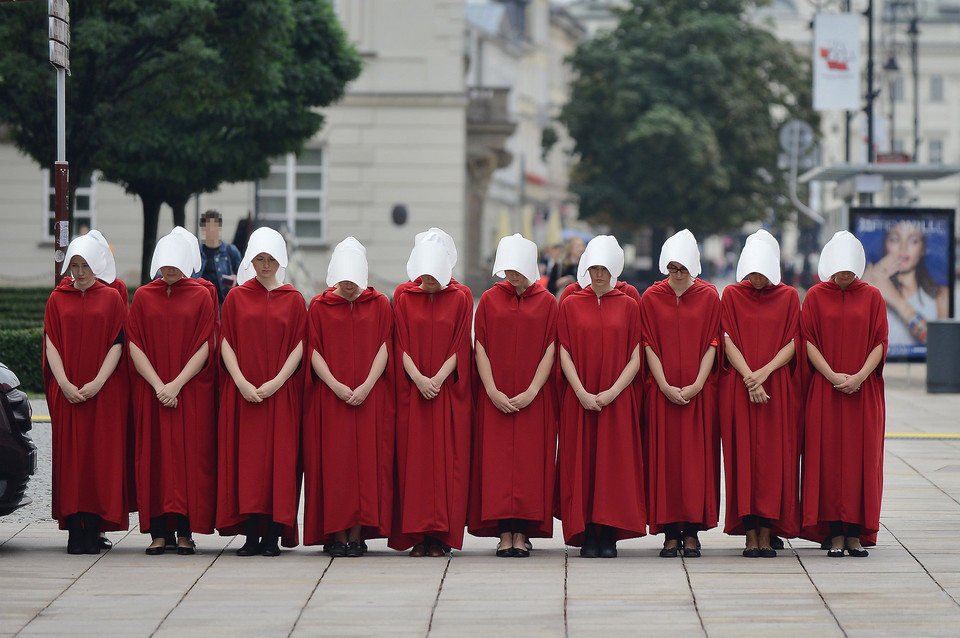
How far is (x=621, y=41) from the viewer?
4975 cm

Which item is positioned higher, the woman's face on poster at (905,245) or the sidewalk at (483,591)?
the woman's face on poster at (905,245)

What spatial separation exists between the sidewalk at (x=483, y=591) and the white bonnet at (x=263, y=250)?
5.31 feet

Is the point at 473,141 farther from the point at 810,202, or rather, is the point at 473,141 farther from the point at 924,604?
the point at 924,604

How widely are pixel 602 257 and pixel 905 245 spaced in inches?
506

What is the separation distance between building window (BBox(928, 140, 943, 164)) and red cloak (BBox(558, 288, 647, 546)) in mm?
103490

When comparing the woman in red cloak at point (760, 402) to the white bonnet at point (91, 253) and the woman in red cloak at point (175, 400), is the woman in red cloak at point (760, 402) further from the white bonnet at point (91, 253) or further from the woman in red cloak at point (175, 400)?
the white bonnet at point (91, 253)

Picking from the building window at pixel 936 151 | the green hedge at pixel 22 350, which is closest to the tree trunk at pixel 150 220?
the green hedge at pixel 22 350

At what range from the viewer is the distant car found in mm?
9000

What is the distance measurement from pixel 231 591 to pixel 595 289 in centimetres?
268

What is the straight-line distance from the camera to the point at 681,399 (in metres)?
9.04

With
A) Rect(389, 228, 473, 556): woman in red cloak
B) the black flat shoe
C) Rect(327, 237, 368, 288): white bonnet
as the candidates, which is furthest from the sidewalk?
Rect(327, 237, 368, 288): white bonnet

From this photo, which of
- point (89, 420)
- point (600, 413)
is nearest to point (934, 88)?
point (600, 413)

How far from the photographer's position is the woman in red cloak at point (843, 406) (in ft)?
29.9

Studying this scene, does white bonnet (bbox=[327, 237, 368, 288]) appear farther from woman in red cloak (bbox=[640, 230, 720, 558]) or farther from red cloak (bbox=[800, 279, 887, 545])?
red cloak (bbox=[800, 279, 887, 545])
